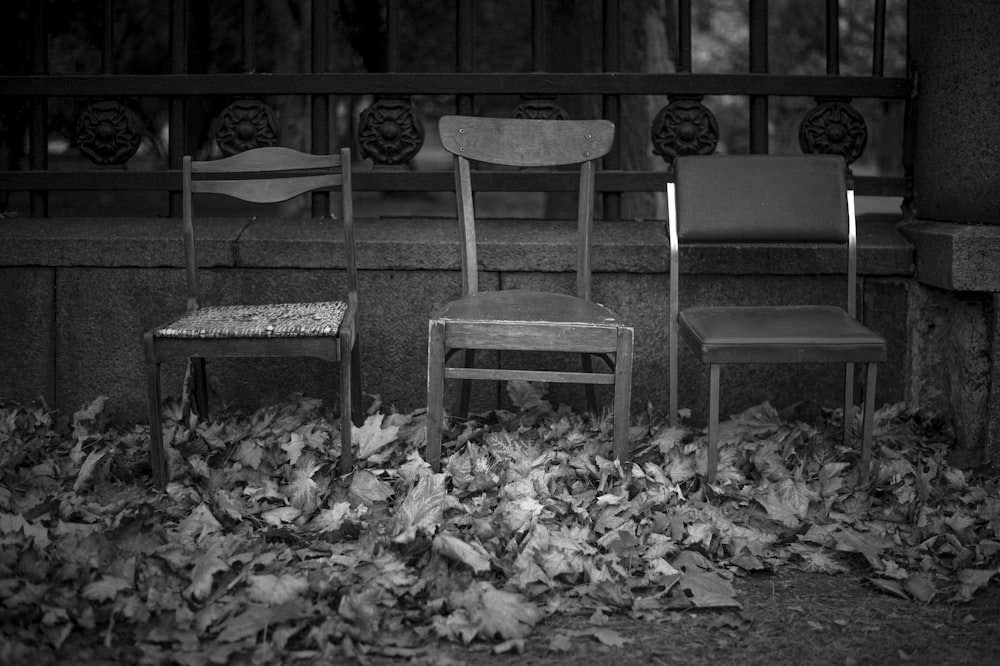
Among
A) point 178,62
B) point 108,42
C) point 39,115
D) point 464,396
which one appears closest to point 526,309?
point 464,396

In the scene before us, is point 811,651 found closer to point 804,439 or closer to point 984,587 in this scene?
point 984,587

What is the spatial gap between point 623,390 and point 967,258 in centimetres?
145

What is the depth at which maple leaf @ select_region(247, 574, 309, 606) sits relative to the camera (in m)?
2.84

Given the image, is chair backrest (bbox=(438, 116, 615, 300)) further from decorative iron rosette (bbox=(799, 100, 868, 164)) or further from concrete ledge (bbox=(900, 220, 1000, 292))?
concrete ledge (bbox=(900, 220, 1000, 292))

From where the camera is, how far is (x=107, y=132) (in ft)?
16.0

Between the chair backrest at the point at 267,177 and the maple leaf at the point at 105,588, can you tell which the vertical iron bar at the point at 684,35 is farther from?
the maple leaf at the point at 105,588

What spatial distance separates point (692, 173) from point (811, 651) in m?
1.92

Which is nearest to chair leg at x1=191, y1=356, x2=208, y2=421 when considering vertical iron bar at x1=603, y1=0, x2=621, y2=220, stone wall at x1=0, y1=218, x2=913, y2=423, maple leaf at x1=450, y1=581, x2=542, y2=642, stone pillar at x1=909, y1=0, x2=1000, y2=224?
stone wall at x1=0, y1=218, x2=913, y2=423

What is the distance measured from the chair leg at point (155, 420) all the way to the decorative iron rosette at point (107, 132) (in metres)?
1.65

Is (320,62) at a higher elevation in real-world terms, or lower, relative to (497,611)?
higher

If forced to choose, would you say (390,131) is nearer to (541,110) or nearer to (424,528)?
(541,110)

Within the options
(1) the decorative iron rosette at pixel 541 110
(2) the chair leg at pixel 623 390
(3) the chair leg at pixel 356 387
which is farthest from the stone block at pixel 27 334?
(2) the chair leg at pixel 623 390

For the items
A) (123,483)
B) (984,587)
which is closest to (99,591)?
(123,483)

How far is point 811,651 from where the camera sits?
2754mm
